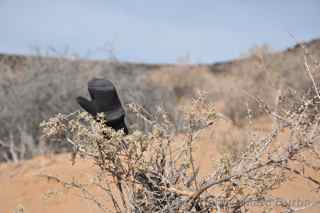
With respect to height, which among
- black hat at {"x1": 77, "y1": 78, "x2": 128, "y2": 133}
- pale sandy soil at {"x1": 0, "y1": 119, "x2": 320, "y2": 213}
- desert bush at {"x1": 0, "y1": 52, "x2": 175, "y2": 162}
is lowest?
pale sandy soil at {"x1": 0, "y1": 119, "x2": 320, "y2": 213}

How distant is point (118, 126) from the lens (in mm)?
2799

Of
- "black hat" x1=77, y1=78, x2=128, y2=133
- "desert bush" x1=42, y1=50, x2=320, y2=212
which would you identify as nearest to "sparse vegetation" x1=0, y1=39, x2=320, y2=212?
"desert bush" x1=42, y1=50, x2=320, y2=212

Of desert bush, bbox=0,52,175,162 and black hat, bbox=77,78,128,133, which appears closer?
black hat, bbox=77,78,128,133

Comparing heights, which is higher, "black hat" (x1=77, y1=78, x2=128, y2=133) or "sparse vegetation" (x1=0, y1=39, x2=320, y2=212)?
"black hat" (x1=77, y1=78, x2=128, y2=133)

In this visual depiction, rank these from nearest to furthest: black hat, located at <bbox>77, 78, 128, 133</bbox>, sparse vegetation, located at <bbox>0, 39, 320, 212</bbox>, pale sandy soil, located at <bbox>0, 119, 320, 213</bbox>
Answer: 1. sparse vegetation, located at <bbox>0, 39, 320, 212</bbox>
2. black hat, located at <bbox>77, 78, 128, 133</bbox>
3. pale sandy soil, located at <bbox>0, 119, 320, 213</bbox>

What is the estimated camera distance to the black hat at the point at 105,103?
2.76 meters

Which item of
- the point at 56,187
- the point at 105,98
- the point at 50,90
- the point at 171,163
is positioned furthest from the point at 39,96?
the point at 171,163

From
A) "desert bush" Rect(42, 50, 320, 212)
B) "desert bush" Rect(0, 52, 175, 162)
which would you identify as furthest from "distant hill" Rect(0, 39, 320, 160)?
"desert bush" Rect(42, 50, 320, 212)

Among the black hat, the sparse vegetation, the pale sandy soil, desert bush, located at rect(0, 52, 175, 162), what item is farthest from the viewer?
desert bush, located at rect(0, 52, 175, 162)

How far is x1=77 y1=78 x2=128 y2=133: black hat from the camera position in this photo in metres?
2.76

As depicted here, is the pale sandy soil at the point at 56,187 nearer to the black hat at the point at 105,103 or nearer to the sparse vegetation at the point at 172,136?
the sparse vegetation at the point at 172,136

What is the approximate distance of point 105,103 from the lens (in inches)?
109

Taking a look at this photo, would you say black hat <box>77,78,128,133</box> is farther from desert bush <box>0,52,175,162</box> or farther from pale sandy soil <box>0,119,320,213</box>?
desert bush <box>0,52,175,162</box>

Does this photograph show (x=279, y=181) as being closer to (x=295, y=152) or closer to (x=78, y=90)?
(x=295, y=152)
